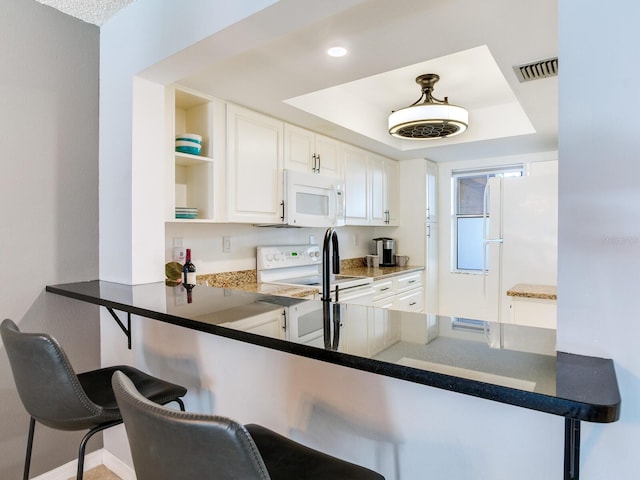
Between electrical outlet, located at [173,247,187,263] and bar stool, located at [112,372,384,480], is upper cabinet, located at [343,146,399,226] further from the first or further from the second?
bar stool, located at [112,372,384,480]

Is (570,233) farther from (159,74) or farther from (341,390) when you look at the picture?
(159,74)

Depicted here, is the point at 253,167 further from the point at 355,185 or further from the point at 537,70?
the point at 537,70

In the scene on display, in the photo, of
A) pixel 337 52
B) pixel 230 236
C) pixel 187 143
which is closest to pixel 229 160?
pixel 187 143

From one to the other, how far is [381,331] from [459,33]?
1.38 m

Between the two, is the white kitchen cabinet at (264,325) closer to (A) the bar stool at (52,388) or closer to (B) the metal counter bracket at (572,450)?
(A) the bar stool at (52,388)

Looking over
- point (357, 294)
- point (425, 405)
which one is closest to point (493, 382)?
point (425, 405)

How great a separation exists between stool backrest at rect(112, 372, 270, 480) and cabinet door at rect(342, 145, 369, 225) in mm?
3073

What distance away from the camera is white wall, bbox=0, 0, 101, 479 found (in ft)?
5.52

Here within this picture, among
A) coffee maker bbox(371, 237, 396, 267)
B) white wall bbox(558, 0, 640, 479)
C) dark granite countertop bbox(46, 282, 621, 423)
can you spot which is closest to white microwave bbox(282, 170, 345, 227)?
coffee maker bbox(371, 237, 396, 267)

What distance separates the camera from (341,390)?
1.18 m

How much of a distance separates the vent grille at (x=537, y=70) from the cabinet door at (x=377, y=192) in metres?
1.99

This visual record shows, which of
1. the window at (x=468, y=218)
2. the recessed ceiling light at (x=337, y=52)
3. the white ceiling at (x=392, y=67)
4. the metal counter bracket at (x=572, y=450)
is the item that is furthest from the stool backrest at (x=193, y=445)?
the window at (x=468, y=218)

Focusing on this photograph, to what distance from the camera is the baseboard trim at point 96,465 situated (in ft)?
6.05

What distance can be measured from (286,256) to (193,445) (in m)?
2.62
